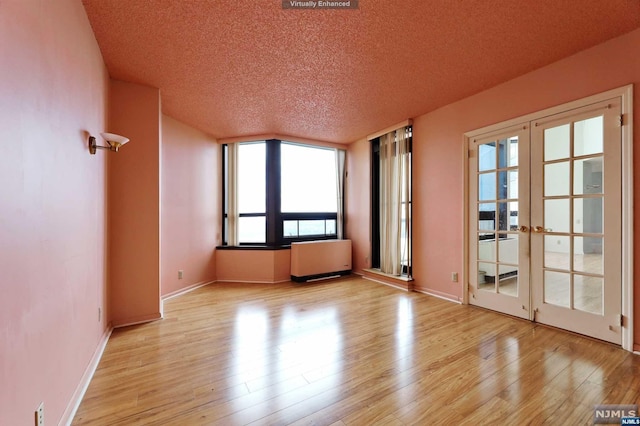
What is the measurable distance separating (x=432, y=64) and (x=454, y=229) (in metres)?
2.07

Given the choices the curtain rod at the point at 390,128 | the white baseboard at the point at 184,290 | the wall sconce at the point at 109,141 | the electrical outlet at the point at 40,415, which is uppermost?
the curtain rod at the point at 390,128

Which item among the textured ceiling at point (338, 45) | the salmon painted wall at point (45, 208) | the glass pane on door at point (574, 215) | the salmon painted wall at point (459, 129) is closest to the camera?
the salmon painted wall at point (45, 208)

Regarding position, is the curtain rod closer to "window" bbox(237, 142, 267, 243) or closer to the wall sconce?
"window" bbox(237, 142, 267, 243)

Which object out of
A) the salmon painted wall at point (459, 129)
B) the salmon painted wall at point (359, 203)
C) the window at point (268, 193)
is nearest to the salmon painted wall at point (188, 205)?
the window at point (268, 193)

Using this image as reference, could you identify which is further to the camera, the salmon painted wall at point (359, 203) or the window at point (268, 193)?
the salmon painted wall at point (359, 203)

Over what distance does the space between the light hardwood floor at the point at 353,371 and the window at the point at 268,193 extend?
2.01 m

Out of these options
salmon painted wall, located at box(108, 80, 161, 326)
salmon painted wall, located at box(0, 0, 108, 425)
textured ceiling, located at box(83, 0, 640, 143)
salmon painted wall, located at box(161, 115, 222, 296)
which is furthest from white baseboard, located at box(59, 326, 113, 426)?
textured ceiling, located at box(83, 0, 640, 143)

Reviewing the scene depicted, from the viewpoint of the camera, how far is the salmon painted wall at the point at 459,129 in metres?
2.29

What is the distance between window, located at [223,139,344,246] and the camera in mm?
Result: 4934

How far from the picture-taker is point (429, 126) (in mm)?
3965

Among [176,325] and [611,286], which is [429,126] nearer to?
[611,286]

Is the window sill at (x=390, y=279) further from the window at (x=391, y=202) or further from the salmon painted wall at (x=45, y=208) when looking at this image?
the salmon painted wall at (x=45, y=208)

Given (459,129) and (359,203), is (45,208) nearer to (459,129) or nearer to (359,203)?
(459,129)

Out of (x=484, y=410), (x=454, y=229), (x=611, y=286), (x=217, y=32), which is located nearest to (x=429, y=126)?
(x=454, y=229)
